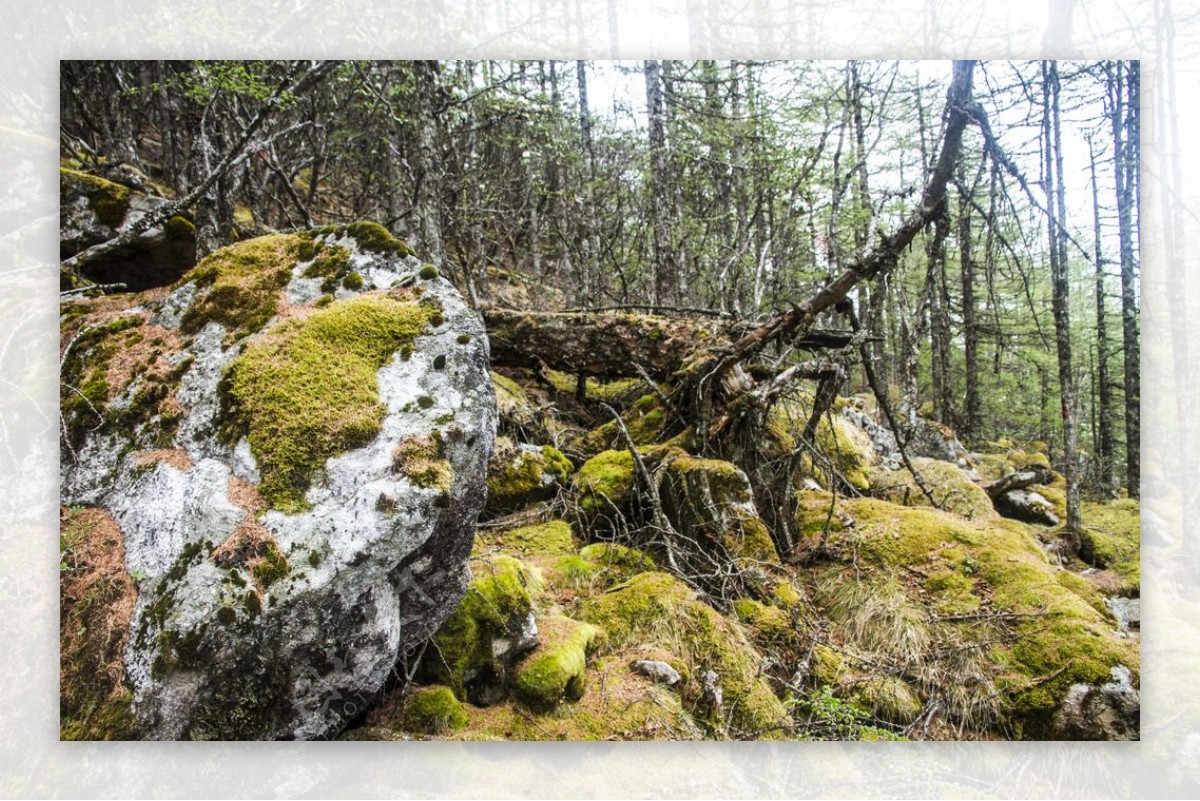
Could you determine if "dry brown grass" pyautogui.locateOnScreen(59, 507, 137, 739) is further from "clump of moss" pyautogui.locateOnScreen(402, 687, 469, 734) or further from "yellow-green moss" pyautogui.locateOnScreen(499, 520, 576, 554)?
"yellow-green moss" pyautogui.locateOnScreen(499, 520, 576, 554)

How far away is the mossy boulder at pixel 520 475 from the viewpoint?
3.47 m

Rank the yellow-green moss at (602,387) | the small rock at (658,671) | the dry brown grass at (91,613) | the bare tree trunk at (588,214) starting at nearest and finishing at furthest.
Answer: the dry brown grass at (91,613) → the small rock at (658,671) → the yellow-green moss at (602,387) → the bare tree trunk at (588,214)

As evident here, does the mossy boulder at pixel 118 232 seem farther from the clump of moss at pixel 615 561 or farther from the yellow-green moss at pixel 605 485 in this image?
the clump of moss at pixel 615 561

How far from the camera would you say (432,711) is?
7.57 feet

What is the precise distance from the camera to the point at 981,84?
3.12 metres

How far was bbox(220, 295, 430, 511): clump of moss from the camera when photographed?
2084mm

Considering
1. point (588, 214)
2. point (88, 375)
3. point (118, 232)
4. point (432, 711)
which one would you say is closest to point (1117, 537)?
point (432, 711)

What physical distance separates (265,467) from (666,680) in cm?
172

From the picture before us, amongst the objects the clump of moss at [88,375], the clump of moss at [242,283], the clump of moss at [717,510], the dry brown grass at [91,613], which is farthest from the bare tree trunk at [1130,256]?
the clump of moss at [88,375]

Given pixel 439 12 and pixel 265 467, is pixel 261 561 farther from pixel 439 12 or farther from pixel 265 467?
pixel 439 12

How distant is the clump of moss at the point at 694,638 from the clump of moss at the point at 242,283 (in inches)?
73.1

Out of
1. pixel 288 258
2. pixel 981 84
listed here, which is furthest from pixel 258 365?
pixel 981 84

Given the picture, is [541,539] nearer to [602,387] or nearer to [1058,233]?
[602,387]

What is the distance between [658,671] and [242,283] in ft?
7.61
